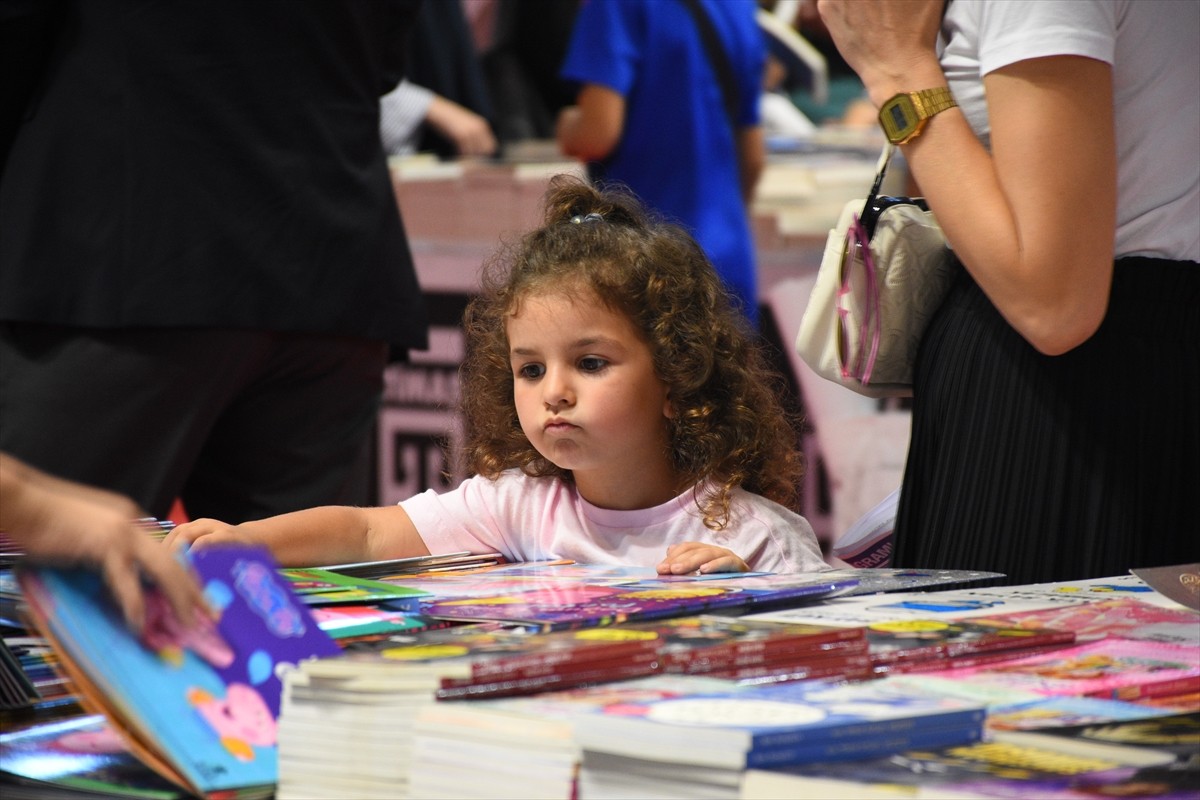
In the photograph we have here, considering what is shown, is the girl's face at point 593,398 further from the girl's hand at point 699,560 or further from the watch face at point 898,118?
the watch face at point 898,118

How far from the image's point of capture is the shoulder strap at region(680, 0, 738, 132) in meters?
3.93

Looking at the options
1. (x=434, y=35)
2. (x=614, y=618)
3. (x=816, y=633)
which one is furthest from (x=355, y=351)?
(x=434, y=35)

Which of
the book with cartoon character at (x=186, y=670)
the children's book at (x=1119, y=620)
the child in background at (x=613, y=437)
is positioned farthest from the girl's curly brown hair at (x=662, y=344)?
the book with cartoon character at (x=186, y=670)

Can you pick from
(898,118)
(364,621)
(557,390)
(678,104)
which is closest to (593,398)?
(557,390)

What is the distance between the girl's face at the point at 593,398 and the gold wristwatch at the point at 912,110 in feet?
1.35

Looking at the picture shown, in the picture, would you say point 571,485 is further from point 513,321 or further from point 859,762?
point 859,762

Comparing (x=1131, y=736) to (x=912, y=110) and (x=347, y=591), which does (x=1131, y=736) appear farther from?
(x=912, y=110)

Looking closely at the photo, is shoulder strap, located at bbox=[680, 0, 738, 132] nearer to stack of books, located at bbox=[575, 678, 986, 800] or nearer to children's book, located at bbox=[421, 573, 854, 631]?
children's book, located at bbox=[421, 573, 854, 631]

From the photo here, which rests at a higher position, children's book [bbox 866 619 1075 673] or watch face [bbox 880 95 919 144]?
watch face [bbox 880 95 919 144]

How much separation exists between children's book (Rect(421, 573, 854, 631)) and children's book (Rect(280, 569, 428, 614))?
0.09 feet

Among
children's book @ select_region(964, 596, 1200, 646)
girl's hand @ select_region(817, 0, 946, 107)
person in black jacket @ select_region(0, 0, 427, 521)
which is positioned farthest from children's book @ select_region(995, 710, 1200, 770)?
person in black jacket @ select_region(0, 0, 427, 521)

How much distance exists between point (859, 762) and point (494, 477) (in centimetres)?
120

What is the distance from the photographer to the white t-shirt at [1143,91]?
5.46 feet

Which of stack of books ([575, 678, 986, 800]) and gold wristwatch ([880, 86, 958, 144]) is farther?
gold wristwatch ([880, 86, 958, 144])
